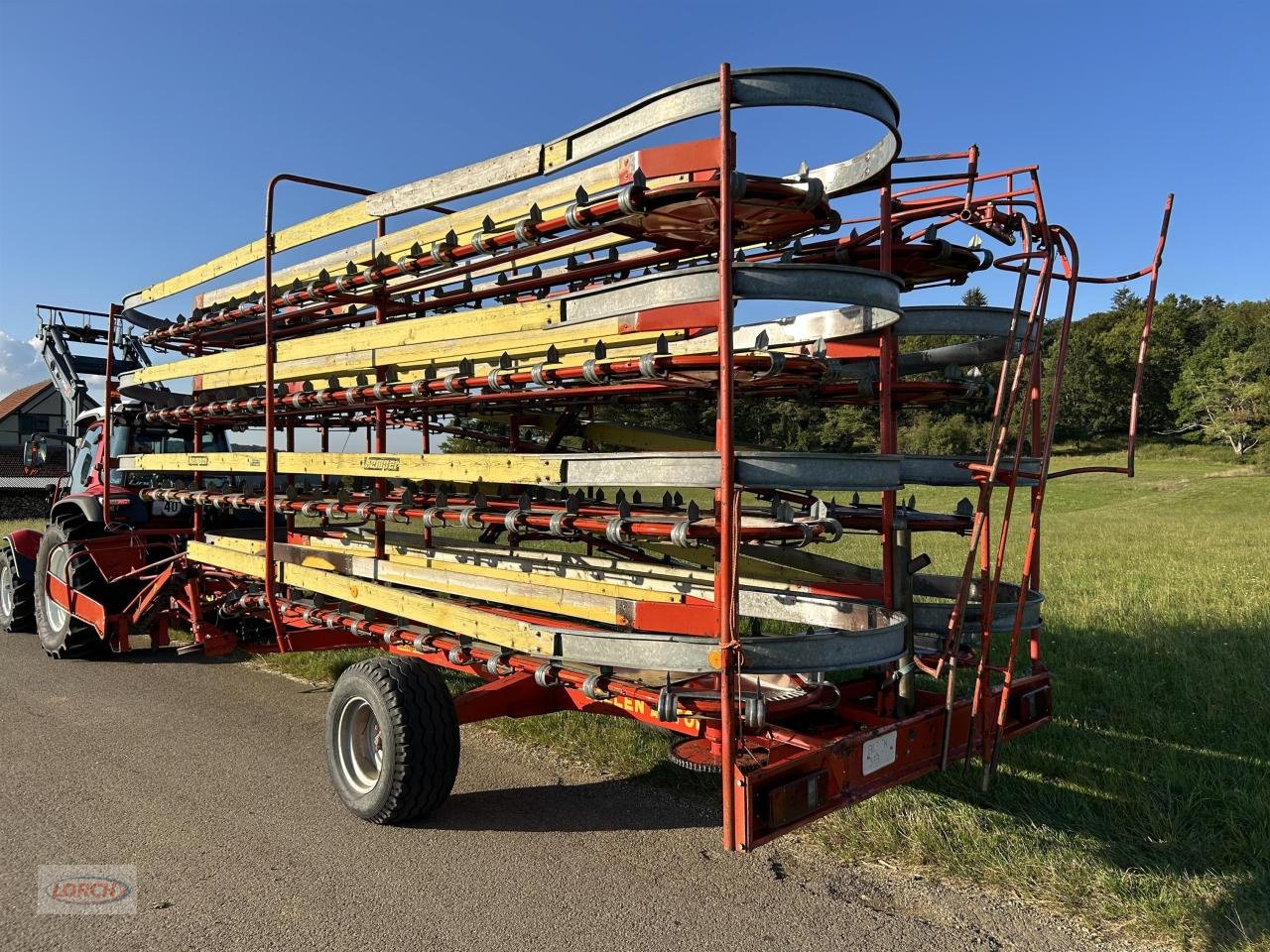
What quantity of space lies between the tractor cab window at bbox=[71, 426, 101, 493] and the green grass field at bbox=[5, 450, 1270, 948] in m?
2.95

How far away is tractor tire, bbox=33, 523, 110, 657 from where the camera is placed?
291 inches

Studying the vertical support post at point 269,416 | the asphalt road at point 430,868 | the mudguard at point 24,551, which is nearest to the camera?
the asphalt road at point 430,868

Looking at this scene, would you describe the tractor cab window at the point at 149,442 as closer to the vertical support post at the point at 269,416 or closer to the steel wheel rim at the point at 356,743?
the vertical support post at the point at 269,416

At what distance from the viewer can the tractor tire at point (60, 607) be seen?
291 inches

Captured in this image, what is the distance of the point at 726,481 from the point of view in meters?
2.96

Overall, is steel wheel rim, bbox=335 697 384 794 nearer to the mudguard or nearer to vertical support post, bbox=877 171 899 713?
vertical support post, bbox=877 171 899 713

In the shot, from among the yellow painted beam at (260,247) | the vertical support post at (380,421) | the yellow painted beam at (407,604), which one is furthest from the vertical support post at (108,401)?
the vertical support post at (380,421)

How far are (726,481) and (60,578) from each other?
7.11m

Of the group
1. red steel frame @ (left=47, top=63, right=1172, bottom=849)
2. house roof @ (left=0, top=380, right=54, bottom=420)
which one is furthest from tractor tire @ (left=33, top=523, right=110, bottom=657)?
house roof @ (left=0, top=380, right=54, bottom=420)

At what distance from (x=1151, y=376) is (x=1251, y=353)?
7.41 m

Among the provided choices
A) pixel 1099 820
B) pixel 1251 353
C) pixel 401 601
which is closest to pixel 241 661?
pixel 401 601

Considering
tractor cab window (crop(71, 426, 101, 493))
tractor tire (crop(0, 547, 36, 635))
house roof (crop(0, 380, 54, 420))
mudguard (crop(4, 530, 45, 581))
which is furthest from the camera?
house roof (crop(0, 380, 54, 420))

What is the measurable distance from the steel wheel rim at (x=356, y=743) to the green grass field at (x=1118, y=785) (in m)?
1.20

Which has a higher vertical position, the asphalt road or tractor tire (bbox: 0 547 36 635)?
tractor tire (bbox: 0 547 36 635)
